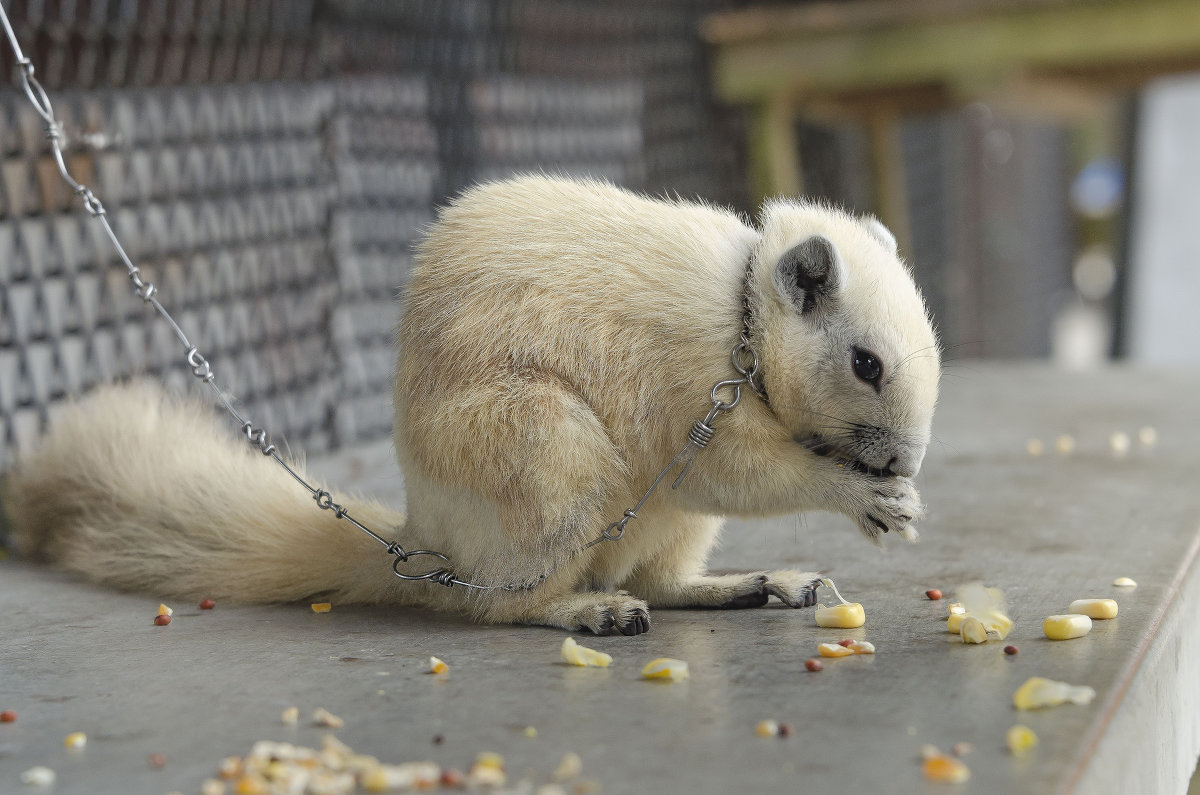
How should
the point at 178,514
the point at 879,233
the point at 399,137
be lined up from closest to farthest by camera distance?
1. the point at 879,233
2. the point at 178,514
3. the point at 399,137

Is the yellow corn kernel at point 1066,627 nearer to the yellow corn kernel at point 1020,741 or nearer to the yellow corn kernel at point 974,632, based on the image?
the yellow corn kernel at point 974,632

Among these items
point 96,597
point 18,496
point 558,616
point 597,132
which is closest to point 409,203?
point 597,132

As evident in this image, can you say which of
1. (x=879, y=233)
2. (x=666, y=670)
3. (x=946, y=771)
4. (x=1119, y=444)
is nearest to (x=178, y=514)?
(x=666, y=670)

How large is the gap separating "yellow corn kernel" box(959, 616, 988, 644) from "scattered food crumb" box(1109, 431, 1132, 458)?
2.13 metres

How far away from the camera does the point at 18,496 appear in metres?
2.98

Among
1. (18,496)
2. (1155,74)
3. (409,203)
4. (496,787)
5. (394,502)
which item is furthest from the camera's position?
(1155,74)

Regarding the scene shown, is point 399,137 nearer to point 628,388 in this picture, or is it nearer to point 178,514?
point 178,514

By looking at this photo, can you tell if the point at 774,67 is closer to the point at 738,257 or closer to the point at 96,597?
the point at 738,257

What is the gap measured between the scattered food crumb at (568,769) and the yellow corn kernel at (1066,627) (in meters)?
0.93

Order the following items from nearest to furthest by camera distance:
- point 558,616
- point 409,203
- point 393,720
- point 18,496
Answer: point 393,720 → point 558,616 → point 18,496 → point 409,203

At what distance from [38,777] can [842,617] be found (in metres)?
1.33

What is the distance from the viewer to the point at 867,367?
220 cm

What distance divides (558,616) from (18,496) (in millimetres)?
1491

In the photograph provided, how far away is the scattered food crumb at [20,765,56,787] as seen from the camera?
1640 mm
